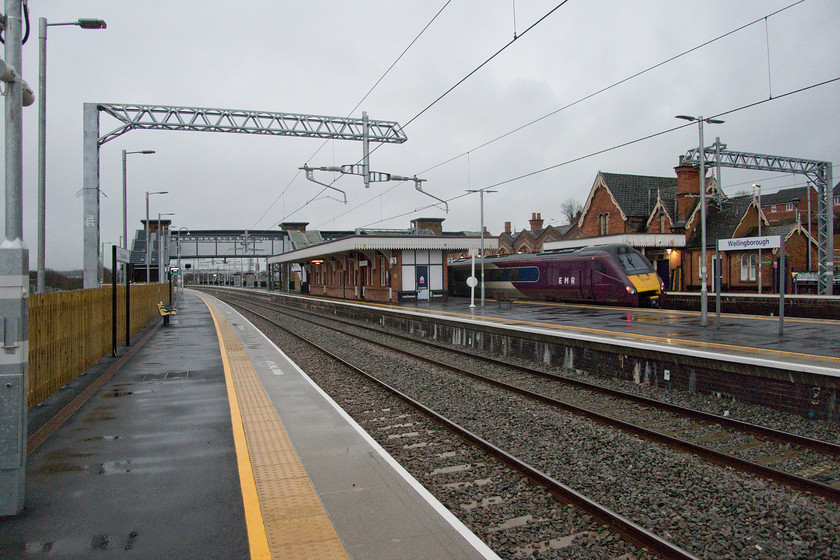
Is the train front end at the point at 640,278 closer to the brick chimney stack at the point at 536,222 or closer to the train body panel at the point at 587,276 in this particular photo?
the train body panel at the point at 587,276

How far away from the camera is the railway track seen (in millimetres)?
4480

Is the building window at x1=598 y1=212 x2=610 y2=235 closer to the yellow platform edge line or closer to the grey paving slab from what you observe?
the grey paving slab

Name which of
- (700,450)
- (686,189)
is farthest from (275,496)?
(686,189)

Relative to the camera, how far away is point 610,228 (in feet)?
133

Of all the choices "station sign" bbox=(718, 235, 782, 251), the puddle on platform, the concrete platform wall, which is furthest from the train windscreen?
the puddle on platform

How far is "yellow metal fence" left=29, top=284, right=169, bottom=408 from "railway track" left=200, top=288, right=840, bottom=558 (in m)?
4.54

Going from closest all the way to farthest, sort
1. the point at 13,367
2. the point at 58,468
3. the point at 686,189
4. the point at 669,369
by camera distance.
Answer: the point at 13,367 → the point at 58,468 → the point at 669,369 → the point at 686,189

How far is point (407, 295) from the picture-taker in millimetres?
30000

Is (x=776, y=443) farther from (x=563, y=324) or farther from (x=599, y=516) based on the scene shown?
(x=563, y=324)

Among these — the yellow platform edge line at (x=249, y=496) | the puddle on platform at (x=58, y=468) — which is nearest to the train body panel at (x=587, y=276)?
the yellow platform edge line at (x=249, y=496)

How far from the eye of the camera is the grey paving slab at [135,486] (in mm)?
3850

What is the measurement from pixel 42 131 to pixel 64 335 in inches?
169

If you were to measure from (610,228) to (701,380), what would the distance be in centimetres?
3280

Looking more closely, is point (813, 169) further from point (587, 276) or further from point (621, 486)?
point (621, 486)
